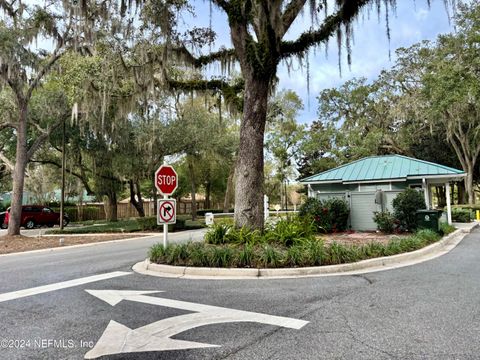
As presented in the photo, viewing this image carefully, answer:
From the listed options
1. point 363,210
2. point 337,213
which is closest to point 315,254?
point 337,213

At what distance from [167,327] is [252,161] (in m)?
5.44

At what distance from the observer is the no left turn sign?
7.66 meters

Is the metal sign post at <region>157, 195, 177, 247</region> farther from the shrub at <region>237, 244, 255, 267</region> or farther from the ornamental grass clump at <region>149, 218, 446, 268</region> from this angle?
the shrub at <region>237, 244, 255, 267</region>

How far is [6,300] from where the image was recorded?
511cm

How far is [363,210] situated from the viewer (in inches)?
583

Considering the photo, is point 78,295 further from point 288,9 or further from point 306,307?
point 288,9

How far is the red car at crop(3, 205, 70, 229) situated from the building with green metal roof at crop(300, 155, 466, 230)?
18.8m

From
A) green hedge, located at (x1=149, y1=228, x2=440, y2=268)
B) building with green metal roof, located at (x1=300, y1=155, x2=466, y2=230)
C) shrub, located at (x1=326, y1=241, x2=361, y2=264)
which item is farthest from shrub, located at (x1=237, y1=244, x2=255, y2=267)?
building with green metal roof, located at (x1=300, y1=155, x2=466, y2=230)

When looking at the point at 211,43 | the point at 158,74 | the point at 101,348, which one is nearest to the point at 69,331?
the point at 101,348

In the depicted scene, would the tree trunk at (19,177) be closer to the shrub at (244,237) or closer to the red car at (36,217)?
the red car at (36,217)

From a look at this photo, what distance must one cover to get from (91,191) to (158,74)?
47.8 ft

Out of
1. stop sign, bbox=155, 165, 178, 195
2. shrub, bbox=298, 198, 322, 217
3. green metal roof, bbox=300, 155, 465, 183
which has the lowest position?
shrub, bbox=298, 198, 322, 217

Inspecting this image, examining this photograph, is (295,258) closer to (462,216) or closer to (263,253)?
(263,253)

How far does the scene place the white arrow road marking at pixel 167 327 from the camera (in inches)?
128
